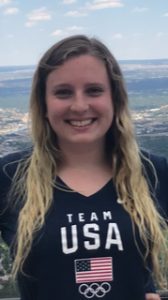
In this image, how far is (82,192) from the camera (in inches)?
72.7

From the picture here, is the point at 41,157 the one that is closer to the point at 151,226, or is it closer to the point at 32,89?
the point at 32,89

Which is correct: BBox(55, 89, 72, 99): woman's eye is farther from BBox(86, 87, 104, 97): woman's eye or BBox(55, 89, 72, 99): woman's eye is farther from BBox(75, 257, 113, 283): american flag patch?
BBox(75, 257, 113, 283): american flag patch

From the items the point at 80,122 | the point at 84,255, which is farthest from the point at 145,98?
the point at 84,255

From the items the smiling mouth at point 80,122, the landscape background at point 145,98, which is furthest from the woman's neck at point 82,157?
the landscape background at point 145,98

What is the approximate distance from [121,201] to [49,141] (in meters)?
0.36

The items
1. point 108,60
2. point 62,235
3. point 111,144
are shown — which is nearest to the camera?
point 62,235

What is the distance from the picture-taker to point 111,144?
2.01 metres

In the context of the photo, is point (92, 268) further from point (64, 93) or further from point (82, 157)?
point (64, 93)

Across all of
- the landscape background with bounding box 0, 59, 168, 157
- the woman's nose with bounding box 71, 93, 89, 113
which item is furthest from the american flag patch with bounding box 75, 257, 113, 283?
the landscape background with bounding box 0, 59, 168, 157

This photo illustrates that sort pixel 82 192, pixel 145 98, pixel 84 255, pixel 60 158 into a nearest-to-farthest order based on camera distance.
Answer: pixel 84 255 → pixel 82 192 → pixel 60 158 → pixel 145 98

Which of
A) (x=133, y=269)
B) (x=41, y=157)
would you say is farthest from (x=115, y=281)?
(x=41, y=157)

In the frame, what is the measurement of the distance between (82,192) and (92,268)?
0.27 m

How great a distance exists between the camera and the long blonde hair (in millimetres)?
1806

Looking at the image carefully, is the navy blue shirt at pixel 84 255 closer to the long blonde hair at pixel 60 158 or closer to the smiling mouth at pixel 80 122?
the long blonde hair at pixel 60 158
